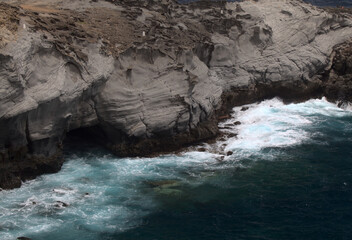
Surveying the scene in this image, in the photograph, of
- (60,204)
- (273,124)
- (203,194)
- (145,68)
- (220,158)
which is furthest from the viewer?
(273,124)

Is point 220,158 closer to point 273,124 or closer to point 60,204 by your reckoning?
point 273,124

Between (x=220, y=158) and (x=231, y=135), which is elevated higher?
(x=231, y=135)

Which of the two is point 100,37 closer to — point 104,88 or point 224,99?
point 104,88

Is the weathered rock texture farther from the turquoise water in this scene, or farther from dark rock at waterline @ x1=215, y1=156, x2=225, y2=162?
dark rock at waterline @ x1=215, y1=156, x2=225, y2=162

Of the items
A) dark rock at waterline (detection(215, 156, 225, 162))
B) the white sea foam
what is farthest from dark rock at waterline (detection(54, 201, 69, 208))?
the white sea foam

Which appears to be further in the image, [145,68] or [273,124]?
[273,124]

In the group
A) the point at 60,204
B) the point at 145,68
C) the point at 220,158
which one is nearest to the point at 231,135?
the point at 220,158

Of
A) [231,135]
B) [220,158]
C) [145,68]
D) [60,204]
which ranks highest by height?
[145,68]

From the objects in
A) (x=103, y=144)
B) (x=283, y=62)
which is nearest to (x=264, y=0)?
(x=283, y=62)
